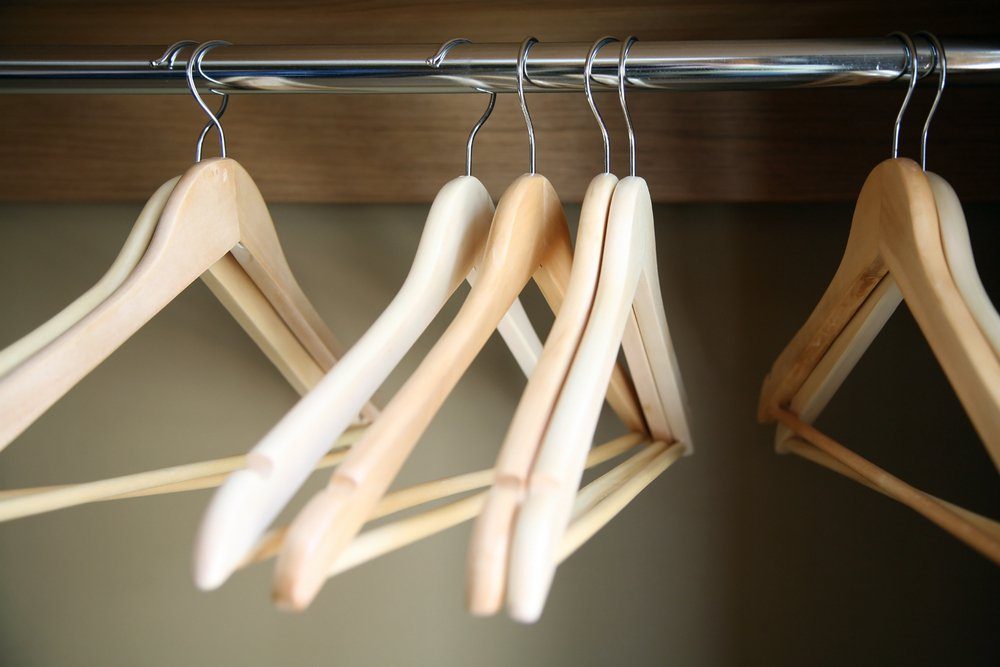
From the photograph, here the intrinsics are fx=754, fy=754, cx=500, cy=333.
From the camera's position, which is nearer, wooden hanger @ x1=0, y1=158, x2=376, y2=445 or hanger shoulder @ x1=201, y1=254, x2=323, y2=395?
wooden hanger @ x1=0, y1=158, x2=376, y2=445

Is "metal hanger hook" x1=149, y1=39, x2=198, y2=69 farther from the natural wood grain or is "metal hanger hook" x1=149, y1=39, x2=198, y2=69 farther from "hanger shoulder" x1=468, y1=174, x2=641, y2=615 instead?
the natural wood grain

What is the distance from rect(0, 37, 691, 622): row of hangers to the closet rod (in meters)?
0.02

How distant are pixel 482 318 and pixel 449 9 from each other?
41 cm

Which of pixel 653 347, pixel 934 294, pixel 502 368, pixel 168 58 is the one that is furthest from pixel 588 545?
pixel 168 58

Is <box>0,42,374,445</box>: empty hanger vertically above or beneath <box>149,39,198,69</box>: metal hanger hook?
beneath

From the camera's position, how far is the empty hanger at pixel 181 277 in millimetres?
375

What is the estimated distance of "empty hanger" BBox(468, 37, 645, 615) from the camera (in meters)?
0.28

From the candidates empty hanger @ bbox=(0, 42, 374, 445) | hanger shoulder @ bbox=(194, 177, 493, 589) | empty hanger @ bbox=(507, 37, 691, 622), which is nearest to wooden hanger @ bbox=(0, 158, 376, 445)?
empty hanger @ bbox=(0, 42, 374, 445)

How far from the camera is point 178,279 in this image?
456 mm

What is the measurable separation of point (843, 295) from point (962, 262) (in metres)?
0.09

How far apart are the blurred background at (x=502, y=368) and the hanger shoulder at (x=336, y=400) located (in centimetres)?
25

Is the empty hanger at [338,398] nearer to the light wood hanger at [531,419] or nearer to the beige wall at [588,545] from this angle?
the light wood hanger at [531,419]

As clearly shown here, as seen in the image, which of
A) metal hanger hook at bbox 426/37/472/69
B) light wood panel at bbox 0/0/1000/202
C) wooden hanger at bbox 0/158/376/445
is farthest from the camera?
light wood panel at bbox 0/0/1000/202

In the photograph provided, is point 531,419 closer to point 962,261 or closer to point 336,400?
point 336,400
